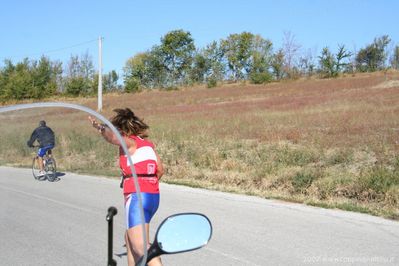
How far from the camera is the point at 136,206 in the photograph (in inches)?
123

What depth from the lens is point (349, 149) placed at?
13.2m

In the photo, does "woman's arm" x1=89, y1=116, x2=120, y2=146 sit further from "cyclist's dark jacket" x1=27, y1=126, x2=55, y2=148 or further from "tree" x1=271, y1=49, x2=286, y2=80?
"tree" x1=271, y1=49, x2=286, y2=80

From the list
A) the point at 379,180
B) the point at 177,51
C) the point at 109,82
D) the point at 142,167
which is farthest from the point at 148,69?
the point at 142,167

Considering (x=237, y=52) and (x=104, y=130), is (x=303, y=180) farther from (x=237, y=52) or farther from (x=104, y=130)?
(x=237, y=52)

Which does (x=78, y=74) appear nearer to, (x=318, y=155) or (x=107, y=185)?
(x=107, y=185)

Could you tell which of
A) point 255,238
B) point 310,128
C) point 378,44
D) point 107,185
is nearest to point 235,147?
point 310,128

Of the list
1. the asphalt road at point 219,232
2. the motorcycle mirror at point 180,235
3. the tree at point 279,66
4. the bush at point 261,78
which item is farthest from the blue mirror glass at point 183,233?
the tree at point 279,66

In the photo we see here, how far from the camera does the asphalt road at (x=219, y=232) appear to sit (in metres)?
5.73

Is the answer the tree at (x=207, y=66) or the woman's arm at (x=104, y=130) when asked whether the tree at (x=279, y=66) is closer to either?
the tree at (x=207, y=66)

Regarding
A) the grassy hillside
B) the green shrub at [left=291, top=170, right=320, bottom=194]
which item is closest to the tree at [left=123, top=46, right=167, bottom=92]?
the grassy hillside

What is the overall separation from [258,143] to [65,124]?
45.5 ft

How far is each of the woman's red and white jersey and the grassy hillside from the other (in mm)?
198

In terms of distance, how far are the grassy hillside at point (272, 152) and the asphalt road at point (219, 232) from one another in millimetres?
778

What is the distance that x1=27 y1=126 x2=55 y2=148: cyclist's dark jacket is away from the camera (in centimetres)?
243
